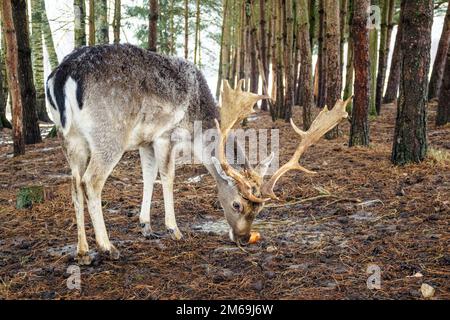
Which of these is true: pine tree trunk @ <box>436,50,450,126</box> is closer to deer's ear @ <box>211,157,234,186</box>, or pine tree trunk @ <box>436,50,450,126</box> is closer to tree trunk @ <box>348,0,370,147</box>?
tree trunk @ <box>348,0,370,147</box>

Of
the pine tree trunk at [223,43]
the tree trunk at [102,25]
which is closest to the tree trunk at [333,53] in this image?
the tree trunk at [102,25]

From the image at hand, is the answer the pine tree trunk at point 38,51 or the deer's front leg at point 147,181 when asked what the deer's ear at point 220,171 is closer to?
the deer's front leg at point 147,181

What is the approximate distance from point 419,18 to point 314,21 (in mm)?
12751

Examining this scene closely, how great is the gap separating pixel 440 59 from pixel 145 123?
455 inches

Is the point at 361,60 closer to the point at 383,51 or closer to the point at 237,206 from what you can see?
the point at 237,206

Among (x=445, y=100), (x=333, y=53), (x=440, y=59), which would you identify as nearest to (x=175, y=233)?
(x=333, y=53)

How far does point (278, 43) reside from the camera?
14.9 metres

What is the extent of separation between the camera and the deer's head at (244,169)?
15.5ft

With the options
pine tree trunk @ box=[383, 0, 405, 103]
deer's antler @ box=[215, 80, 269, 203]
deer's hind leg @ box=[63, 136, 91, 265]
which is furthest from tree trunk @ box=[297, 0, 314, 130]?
deer's hind leg @ box=[63, 136, 91, 265]

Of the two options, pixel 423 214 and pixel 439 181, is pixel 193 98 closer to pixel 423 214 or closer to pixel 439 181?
pixel 423 214

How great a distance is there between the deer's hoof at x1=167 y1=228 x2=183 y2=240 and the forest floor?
0.09m

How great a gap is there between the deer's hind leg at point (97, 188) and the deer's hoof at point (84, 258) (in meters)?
0.15

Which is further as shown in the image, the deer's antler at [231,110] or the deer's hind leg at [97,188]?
the deer's antler at [231,110]

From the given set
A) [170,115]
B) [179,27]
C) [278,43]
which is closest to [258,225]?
[170,115]
